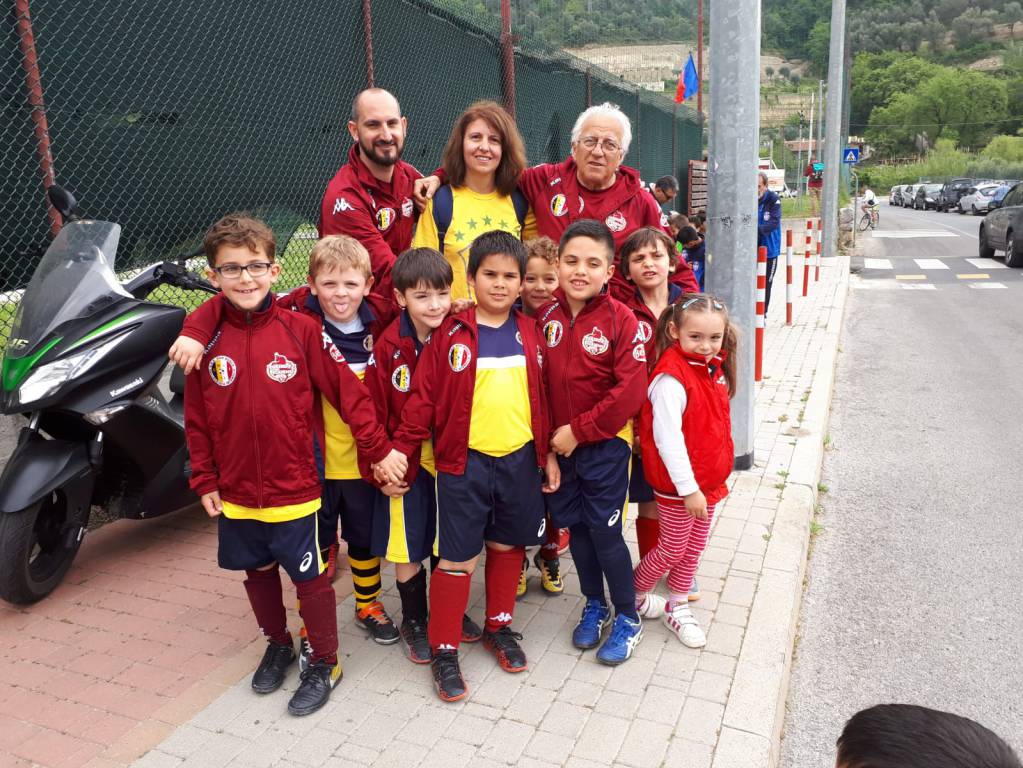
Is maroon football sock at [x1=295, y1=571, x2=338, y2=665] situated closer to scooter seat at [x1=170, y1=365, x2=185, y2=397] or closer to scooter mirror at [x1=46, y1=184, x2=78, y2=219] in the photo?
scooter seat at [x1=170, y1=365, x2=185, y2=397]

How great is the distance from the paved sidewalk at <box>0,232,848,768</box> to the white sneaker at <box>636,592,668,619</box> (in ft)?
0.14

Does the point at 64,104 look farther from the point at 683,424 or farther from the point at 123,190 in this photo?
the point at 683,424

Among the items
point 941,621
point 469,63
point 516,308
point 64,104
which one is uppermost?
point 469,63

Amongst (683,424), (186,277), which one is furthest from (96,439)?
(683,424)

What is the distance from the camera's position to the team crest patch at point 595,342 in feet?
A: 9.87

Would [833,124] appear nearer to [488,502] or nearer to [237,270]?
[488,502]

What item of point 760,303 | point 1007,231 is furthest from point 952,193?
point 760,303

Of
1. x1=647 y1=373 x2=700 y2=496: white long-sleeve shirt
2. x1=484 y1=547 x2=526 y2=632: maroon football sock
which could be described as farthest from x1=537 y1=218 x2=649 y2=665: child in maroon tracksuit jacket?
x1=484 y1=547 x2=526 y2=632: maroon football sock

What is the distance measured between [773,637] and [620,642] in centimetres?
64

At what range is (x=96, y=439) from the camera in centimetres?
360

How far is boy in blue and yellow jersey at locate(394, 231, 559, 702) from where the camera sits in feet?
9.48

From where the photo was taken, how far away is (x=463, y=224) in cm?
350

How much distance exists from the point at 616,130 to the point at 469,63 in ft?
13.7

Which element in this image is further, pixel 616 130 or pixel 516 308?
pixel 616 130
